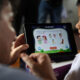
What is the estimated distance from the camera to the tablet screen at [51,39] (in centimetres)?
98

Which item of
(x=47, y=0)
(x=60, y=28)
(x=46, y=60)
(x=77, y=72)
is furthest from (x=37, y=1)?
(x=46, y=60)

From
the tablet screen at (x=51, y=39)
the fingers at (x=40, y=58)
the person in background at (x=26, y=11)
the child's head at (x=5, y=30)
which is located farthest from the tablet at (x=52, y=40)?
the person in background at (x=26, y=11)

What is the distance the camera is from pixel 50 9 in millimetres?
3113

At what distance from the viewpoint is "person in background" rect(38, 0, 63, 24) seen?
3012 mm

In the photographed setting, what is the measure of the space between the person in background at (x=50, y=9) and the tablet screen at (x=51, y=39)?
1989 millimetres

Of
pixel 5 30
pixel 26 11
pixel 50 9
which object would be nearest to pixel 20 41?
pixel 5 30

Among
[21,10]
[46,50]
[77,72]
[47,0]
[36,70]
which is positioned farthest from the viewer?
[47,0]

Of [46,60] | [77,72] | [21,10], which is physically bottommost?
[77,72]

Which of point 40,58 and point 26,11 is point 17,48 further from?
point 26,11

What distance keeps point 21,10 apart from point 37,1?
254 millimetres

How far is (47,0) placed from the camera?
2.97 m

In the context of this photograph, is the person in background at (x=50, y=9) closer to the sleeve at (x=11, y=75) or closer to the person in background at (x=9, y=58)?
the person in background at (x=9, y=58)

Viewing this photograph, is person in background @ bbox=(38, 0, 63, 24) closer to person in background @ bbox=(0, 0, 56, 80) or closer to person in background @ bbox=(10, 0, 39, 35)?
person in background @ bbox=(10, 0, 39, 35)

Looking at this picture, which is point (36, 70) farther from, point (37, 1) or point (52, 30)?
point (37, 1)
